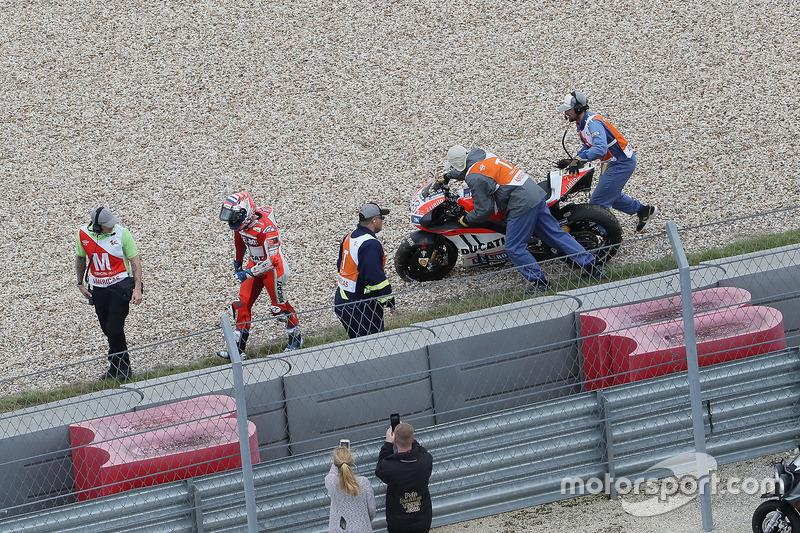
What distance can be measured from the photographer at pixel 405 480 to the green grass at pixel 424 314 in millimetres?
2552

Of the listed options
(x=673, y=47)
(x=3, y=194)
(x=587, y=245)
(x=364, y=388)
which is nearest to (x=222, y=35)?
(x=3, y=194)

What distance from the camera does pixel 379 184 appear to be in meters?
12.5

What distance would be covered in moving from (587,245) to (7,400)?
17.5 ft

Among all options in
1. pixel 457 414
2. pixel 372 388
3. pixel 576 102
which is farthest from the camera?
pixel 576 102

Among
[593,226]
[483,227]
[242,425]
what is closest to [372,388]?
[242,425]

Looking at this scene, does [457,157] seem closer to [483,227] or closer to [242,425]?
[483,227]

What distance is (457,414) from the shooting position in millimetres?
8133

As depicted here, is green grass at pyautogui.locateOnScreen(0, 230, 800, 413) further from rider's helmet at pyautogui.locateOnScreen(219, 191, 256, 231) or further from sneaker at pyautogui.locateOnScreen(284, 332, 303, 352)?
rider's helmet at pyautogui.locateOnScreen(219, 191, 256, 231)

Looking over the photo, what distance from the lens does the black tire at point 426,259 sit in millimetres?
10500

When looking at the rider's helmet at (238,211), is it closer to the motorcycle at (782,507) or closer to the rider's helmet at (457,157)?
the rider's helmet at (457,157)

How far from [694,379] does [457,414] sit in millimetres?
1915

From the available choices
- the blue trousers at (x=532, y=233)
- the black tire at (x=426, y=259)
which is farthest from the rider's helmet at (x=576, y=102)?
the black tire at (x=426, y=259)

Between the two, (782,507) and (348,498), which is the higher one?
(348,498)

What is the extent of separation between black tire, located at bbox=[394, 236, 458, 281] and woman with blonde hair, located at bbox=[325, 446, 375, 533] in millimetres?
4062
